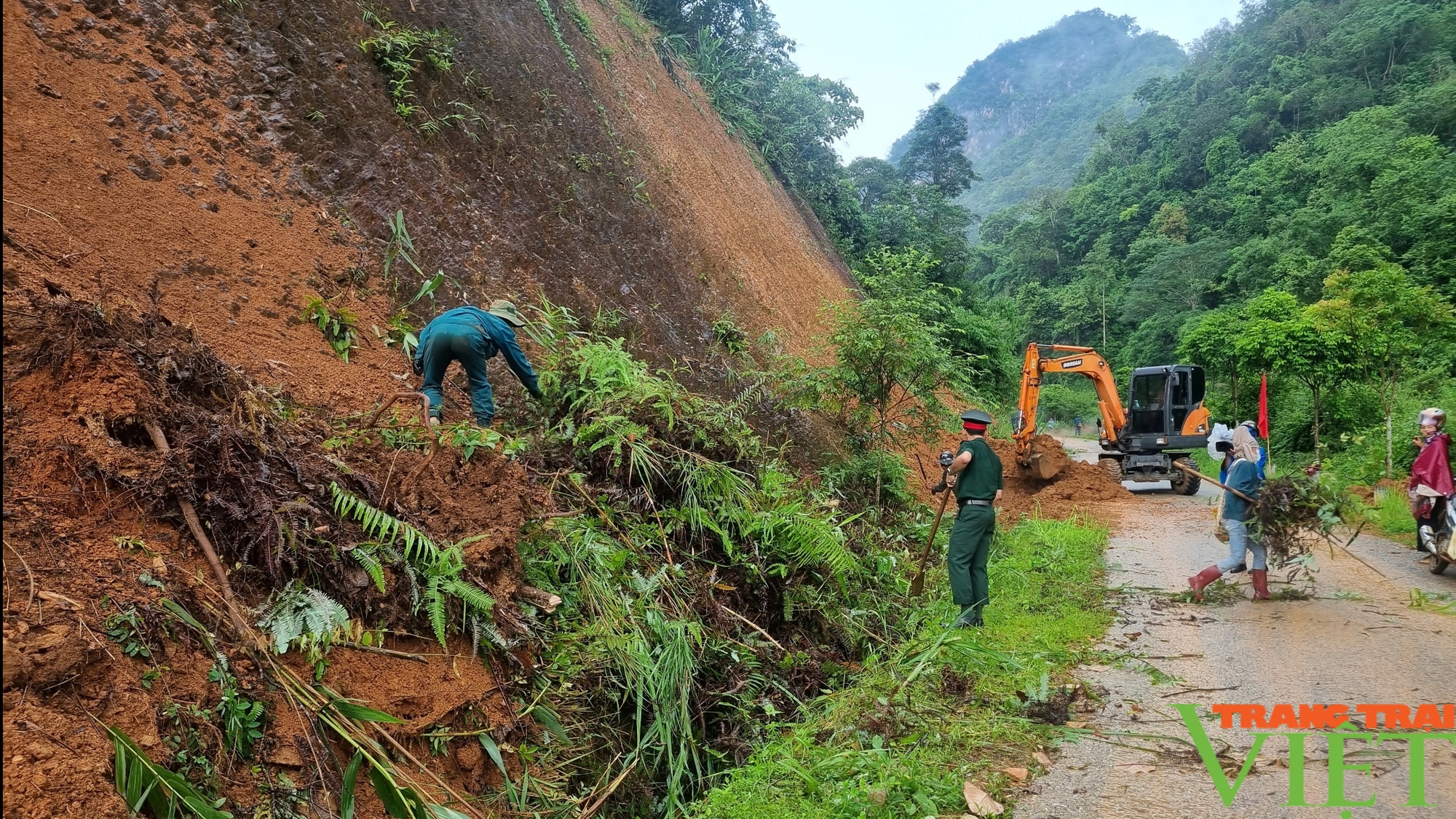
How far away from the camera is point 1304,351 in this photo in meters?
15.9

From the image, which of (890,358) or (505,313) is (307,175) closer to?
(505,313)

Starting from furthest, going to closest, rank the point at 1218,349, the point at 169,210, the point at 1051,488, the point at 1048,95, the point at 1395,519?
the point at 1048,95, the point at 1218,349, the point at 1051,488, the point at 1395,519, the point at 169,210

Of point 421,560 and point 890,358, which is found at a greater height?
point 890,358

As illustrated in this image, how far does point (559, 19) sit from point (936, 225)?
19657 mm

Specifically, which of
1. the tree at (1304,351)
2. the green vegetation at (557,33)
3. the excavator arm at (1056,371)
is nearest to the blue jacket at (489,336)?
the green vegetation at (557,33)

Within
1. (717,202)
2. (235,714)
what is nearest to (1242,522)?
(235,714)

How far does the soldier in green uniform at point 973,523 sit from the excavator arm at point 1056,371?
737 cm

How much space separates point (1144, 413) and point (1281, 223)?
28.0m

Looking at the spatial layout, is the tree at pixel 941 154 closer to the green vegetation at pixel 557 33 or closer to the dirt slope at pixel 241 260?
the green vegetation at pixel 557 33

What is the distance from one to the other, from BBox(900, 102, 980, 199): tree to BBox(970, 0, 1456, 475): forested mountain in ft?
36.6

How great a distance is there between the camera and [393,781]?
2695 mm

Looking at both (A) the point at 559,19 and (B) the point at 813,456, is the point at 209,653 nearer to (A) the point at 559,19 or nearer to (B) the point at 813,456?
→ (B) the point at 813,456

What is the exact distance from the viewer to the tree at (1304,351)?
50.6 feet

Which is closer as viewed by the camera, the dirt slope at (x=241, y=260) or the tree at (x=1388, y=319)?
the dirt slope at (x=241, y=260)
